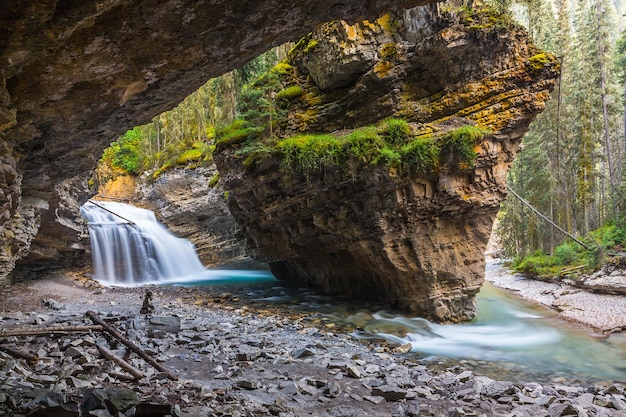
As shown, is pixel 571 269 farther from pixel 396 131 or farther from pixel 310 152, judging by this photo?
pixel 310 152

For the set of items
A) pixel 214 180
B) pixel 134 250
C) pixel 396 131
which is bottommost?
pixel 134 250

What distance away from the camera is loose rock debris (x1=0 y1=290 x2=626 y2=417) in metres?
4.45

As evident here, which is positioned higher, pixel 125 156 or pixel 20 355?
pixel 125 156

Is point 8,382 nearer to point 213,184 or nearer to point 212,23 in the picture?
point 212,23

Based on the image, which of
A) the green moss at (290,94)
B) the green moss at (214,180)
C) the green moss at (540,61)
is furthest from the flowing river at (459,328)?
the green moss at (540,61)

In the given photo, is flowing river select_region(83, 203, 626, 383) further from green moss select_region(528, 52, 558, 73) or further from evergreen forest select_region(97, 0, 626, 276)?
green moss select_region(528, 52, 558, 73)

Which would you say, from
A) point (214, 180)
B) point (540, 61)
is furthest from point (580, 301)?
point (214, 180)

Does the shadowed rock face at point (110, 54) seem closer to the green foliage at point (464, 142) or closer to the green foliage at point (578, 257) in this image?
the green foliage at point (464, 142)

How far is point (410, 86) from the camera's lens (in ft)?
42.9

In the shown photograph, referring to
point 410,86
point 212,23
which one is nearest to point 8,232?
point 212,23

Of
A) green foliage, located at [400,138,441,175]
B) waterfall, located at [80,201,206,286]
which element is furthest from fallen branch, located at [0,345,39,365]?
waterfall, located at [80,201,206,286]

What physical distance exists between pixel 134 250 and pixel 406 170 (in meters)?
18.2

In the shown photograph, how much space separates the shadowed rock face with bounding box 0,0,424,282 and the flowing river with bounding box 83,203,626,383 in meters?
7.63

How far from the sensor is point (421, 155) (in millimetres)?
11414
